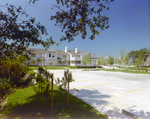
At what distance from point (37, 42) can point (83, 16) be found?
6.25 feet

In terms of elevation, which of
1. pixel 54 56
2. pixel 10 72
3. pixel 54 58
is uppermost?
pixel 54 56

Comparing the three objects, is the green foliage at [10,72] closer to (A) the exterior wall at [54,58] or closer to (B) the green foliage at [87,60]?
(B) the green foliage at [87,60]

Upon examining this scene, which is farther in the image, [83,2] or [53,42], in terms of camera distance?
[53,42]

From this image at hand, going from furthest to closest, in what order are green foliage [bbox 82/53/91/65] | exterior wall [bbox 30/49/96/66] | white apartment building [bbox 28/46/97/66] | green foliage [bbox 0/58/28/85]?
exterior wall [bbox 30/49/96/66], white apartment building [bbox 28/46/97/66], green foliage [bbox 82/53/91/65], green foliage [bbox 0/58/28/85]

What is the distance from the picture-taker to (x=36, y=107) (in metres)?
3.62

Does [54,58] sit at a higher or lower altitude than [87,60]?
higher

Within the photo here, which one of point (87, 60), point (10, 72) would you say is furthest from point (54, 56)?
point (10, 72)

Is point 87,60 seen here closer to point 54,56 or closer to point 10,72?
point 54,56

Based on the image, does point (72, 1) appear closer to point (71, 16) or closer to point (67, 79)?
point (71, 16)

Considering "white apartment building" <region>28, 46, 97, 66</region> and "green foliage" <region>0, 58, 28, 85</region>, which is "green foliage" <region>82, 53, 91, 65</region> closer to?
"white apartment building" <region>28, 46, 97, 66</region>

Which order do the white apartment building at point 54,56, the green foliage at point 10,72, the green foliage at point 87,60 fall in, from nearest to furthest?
the green foliage at point 10,72
the green foliage at point 87,60
the white apartment building at point 54,56

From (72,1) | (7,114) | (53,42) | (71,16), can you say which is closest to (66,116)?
(7,114)

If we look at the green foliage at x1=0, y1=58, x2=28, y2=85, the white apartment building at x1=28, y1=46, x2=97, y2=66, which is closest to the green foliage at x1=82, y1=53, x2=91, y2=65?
the white apartment building at x1=28, y1=46, x2=97, y2=66

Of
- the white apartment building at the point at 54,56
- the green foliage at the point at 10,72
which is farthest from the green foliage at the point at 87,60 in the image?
the green foliage at the point at 10,72
